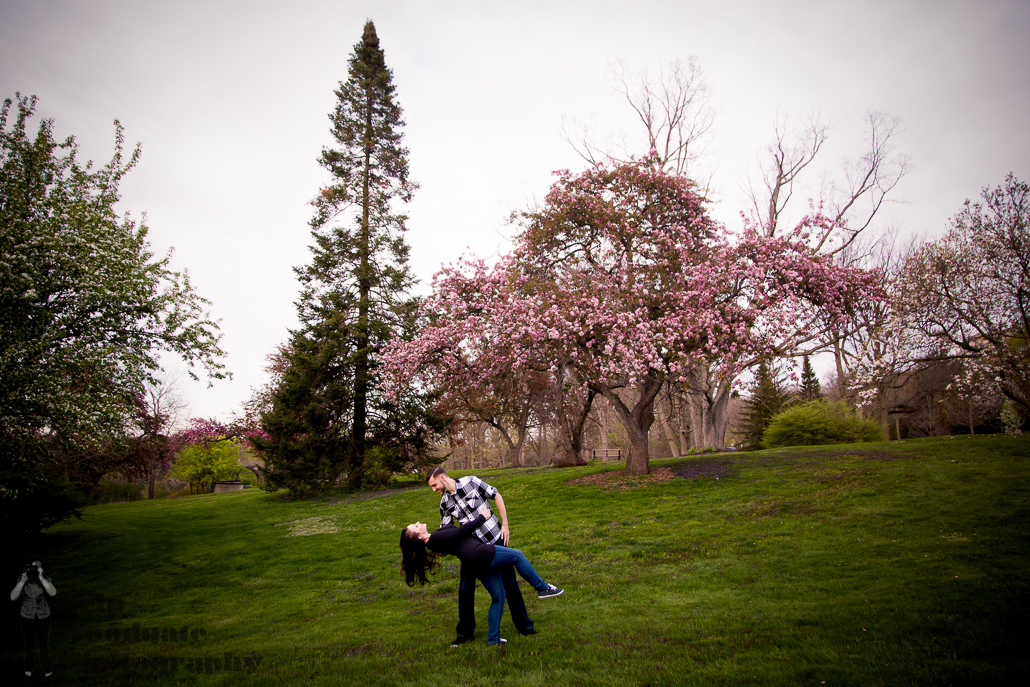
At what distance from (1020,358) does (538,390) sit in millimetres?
24471

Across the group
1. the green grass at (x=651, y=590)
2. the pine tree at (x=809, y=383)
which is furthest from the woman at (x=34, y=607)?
the pine tree at (x=809, y=383)

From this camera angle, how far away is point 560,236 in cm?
1920

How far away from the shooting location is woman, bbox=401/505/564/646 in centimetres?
592

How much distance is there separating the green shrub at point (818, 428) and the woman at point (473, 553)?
25950mm

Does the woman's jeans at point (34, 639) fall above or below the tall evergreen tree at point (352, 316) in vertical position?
below

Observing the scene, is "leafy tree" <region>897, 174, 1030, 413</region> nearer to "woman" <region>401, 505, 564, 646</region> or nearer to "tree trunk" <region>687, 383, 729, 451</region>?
"tree trunk" <region>687, 383, 729, 451</region>

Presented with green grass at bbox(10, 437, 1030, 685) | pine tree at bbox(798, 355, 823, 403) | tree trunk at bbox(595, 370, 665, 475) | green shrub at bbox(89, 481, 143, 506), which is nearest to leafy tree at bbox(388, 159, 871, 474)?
tree trunk at bbox(595, 370, 665, 475)

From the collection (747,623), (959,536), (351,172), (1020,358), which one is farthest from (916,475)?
(351,172)

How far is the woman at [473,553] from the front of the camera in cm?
592

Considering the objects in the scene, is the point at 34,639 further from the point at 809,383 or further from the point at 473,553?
the point at 809,383

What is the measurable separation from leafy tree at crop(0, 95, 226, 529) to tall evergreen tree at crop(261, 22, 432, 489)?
10.6 metres

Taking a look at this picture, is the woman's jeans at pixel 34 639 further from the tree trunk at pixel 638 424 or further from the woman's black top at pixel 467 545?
the tree trunk at pixel 638 424

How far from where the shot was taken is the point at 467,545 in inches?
234

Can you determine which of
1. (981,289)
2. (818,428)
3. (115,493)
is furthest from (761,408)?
(115,493)
